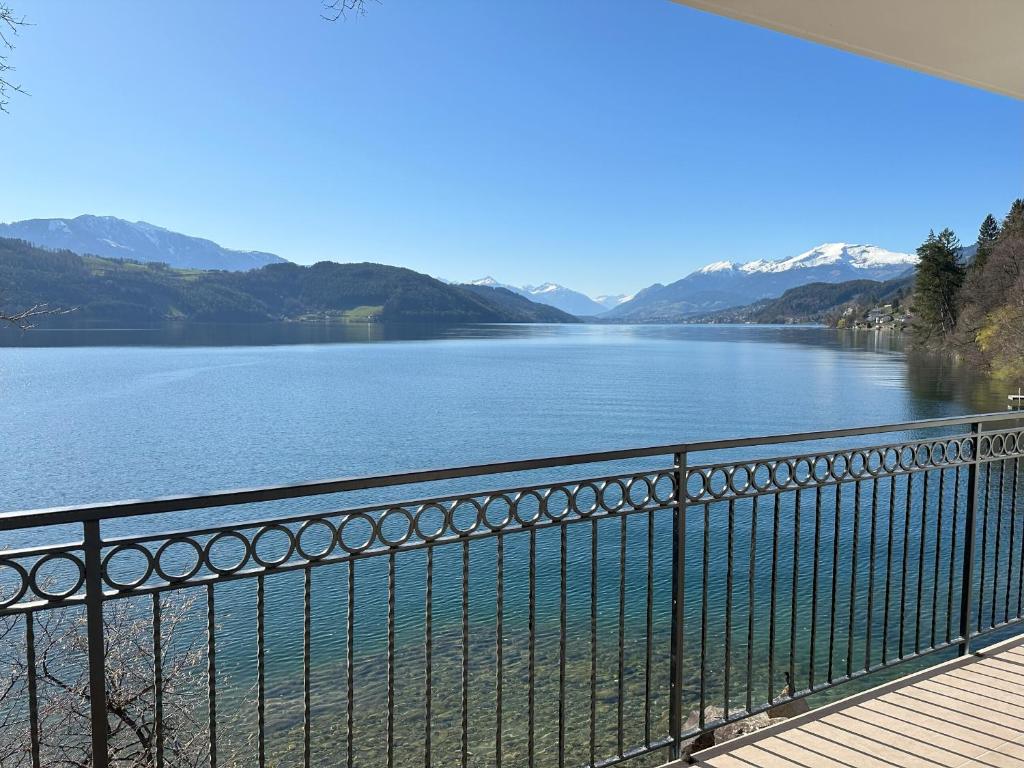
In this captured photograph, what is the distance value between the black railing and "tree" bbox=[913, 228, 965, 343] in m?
41.6

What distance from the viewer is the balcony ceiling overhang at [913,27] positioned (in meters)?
2.58

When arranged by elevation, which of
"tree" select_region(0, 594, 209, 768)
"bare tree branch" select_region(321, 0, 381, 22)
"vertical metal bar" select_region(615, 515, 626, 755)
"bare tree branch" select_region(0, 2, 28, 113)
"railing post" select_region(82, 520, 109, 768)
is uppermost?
"bare tree branch" select_region(0, 2, 28, 113)

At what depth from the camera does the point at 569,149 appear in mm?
77812

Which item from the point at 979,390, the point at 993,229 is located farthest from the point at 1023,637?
the point at 993,229

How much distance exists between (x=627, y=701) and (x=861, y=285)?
5877 inches

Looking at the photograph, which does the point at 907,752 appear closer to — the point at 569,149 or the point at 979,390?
the point at 979,390

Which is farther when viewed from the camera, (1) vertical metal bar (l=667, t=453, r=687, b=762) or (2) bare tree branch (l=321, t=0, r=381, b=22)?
(2) bare tree branch (l=321, t=0, r=381, b=22)

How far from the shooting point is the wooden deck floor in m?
2.37

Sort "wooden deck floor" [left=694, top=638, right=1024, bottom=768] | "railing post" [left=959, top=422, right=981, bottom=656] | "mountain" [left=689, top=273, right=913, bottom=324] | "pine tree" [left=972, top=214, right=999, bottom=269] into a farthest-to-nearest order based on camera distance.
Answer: "mountain" [left=689, top=273, right=913, bottom=324] < "pine tree" [left=972, top=214, right=999, bottom=269] < "railing post" [left=959, top=422, right=981, bottom=656] < "wooden deck floor" [left=694, top=638, right=1024, bottom=768]

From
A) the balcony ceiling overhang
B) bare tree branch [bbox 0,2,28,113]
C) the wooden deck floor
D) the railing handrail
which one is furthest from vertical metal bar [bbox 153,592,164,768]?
bare tree branch [bbox 0,2,28,113]

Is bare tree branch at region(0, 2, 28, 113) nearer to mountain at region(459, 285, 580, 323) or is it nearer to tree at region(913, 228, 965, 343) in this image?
tree at region(913, 228, 965, 343)

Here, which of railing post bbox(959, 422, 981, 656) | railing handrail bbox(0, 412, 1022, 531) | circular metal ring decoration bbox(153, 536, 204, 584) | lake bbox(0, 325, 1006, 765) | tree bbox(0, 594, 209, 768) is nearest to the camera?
railing handrail bbox(0, 412, 1022, 531)

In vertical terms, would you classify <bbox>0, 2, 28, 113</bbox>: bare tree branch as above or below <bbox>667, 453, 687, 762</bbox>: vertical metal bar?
above

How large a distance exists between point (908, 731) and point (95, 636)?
2752 millimetres
